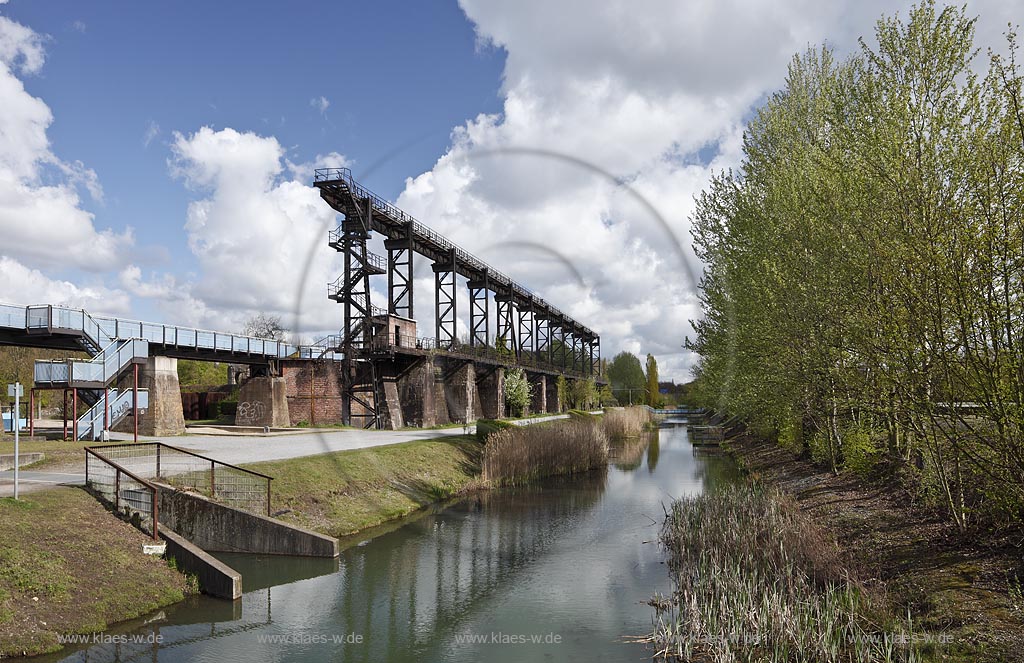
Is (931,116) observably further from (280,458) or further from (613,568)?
(280,458)

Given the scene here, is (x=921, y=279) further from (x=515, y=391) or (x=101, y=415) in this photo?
(x=515, y=391)

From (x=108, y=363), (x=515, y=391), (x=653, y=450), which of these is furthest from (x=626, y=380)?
(x=108, y=363)

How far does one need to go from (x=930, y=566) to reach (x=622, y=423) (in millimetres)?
53713

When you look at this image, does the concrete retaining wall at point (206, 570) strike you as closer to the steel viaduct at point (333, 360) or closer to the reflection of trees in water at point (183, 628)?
the reflection of trees in water at point (183, 628)

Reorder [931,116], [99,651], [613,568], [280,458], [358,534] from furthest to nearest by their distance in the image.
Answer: [280,458], [358,534], [613,568], [931,116], [99,651]

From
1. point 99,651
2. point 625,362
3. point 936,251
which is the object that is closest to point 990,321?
point 936,251

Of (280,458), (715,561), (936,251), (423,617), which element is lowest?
(423,617)

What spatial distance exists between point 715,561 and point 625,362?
459ft

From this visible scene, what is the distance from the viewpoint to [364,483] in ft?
85.8

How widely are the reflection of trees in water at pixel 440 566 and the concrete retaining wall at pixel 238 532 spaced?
1.22m

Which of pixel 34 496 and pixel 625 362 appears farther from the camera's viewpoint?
pixel 625 362

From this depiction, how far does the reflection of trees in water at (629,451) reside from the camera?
44472 millimetres

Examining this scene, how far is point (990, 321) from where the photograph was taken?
10.5m

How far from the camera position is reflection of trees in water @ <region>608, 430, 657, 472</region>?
1751 inches
